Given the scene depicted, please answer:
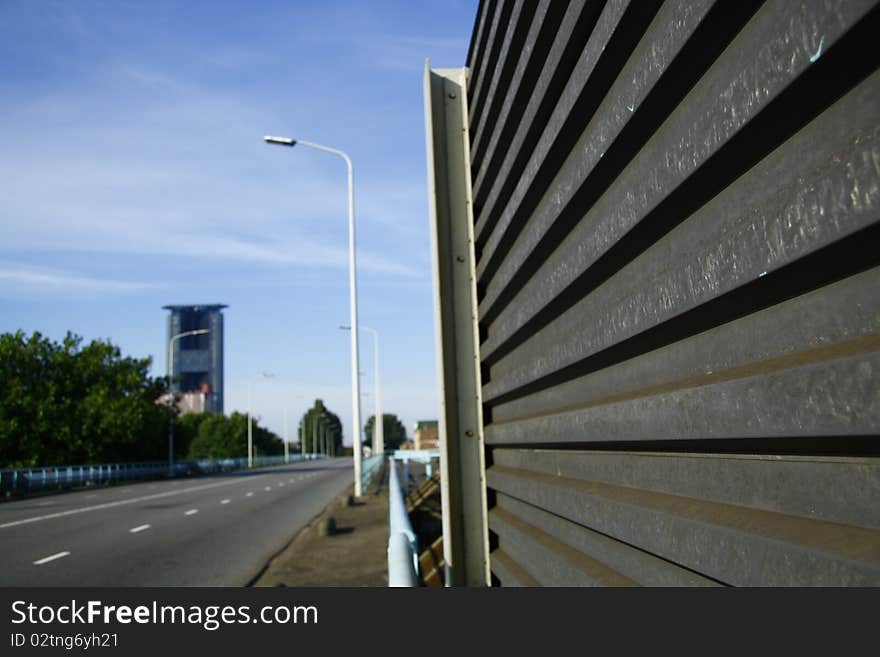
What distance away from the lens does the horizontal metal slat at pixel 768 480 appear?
0.91m

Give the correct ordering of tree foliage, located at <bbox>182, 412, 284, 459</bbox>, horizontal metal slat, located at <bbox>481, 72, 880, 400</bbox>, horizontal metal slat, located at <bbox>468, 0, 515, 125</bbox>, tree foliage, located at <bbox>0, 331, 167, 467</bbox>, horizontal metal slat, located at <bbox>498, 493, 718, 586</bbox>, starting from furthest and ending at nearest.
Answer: tree foliage, located at <bbox>182, 412, 284, 459</bbox>, tree foliage, located at <bbox>0, 331, 167, 467</bbox>, horizontal metal slat, located at <bbox>468, 0, 515, 125</bbox>, horizontal metal slat, located at <bbox>498, 493, 718, 586</bbox>, horizontal metal slat, located at <bbox>481, 72, 880, 400</bbox>

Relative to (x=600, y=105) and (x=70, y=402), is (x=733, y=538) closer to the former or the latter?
(x=600, y=105)

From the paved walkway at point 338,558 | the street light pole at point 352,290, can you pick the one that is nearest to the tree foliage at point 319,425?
the street light pole at point 352,290

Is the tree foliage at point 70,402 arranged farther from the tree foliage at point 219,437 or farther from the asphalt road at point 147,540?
the tree foliage at point 219,437

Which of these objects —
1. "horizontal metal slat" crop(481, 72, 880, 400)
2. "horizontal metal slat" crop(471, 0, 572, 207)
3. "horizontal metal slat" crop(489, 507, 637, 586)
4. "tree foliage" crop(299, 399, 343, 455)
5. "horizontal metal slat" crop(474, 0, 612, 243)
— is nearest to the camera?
"horizontal metal slat" crop(481, 72, 880, 400)

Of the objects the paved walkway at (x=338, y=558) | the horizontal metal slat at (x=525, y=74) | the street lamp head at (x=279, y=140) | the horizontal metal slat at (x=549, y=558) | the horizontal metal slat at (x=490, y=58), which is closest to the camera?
the horizontal metal slat at (x=549, y=558)

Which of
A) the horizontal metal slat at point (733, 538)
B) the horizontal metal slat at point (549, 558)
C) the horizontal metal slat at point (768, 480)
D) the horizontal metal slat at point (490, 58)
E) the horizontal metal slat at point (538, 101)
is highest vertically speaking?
the horizontal metal slat at point (490, 58)

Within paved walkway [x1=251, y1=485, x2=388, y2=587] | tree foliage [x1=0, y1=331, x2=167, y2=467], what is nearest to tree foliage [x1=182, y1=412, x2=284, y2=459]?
tree foliage [x1=0, y1=331, x2=167, y2=467]

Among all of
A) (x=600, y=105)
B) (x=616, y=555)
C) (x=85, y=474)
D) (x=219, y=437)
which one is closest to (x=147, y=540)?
(x=616, y=555)

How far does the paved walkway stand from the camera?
28.1ft

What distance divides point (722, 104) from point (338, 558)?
9540 millimetres

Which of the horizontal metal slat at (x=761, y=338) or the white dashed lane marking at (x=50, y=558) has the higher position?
the horizontal metal slat at (x=761, y=338)

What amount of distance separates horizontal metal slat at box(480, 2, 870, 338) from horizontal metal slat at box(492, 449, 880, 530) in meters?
0.43
